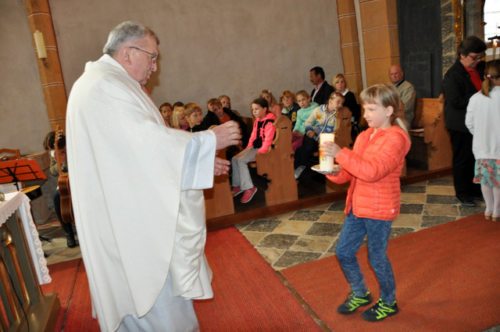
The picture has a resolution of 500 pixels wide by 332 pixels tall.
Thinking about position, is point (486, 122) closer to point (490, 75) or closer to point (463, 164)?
point (490, 75)

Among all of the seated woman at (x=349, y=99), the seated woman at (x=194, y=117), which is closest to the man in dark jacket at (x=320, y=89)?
the seated woman at (x=349, y=99)

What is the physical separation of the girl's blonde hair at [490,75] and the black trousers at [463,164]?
743 millimetres

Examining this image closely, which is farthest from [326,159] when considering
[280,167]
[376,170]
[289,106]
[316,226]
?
[289,106]

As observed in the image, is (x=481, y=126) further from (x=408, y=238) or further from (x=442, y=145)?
Result: (x=442, y=145)

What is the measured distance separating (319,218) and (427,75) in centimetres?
480

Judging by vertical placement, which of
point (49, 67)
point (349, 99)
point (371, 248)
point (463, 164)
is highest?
point (49, 67)

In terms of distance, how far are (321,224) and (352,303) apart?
5.80ft

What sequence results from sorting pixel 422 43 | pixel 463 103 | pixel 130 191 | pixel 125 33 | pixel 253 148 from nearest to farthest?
pixel 130 191, pixel 125 33, pixel 463 103, pixel 253 148, pixel 422 43

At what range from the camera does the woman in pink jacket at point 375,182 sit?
220 cm

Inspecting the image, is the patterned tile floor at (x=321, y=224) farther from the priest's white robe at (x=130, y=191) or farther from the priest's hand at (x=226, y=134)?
the priest's hand at (x=226, y=134)

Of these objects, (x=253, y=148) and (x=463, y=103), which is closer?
(x=463, y=103)

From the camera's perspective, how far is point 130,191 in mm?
1945

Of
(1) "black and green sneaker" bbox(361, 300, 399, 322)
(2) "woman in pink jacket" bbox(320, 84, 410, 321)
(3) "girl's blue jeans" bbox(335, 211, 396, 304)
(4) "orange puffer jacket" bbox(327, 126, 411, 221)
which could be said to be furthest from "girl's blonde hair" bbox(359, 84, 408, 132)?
(1) "black and green sneaker" bbox(361, 300, 399, 322)

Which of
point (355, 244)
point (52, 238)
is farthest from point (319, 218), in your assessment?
point (52, 238)
